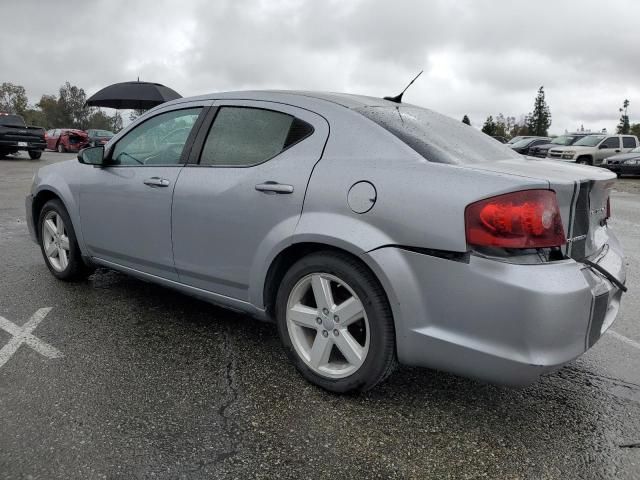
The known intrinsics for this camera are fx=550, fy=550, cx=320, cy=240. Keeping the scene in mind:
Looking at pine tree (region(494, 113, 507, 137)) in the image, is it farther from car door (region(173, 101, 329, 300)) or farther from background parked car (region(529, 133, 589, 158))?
car door (region(173, 101, 329, 300))

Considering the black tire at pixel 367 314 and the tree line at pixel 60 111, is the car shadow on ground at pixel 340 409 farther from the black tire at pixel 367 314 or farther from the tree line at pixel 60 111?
the tree line at pixel 60 111

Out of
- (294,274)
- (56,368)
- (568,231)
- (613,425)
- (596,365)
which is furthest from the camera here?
(596,365)

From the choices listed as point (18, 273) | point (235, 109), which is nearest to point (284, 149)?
point (235, 109)

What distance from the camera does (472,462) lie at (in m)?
2.27

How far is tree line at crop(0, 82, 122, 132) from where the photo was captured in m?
85.8

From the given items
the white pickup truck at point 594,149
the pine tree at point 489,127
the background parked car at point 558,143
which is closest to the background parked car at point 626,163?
the white pickup truck at point 594,149

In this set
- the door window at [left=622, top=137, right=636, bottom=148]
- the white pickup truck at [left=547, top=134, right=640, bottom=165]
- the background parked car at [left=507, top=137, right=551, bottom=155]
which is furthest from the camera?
the background parked car at [left=507, top=137, right=551, bottom=155]

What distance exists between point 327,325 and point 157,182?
59.2 inches

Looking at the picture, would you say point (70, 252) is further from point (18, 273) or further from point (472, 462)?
point (472, 462)

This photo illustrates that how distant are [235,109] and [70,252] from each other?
202cm

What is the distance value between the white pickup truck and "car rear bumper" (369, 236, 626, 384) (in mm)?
21557

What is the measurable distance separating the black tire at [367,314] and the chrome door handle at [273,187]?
0.36 metres

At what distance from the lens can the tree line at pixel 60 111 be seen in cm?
8575

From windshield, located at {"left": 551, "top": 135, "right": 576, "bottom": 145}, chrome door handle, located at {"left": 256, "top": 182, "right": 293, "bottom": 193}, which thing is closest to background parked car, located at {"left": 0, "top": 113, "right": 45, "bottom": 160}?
chrome door handle, located at {"left": 256, "top": 182, "right": 293, "bottom": 193}
